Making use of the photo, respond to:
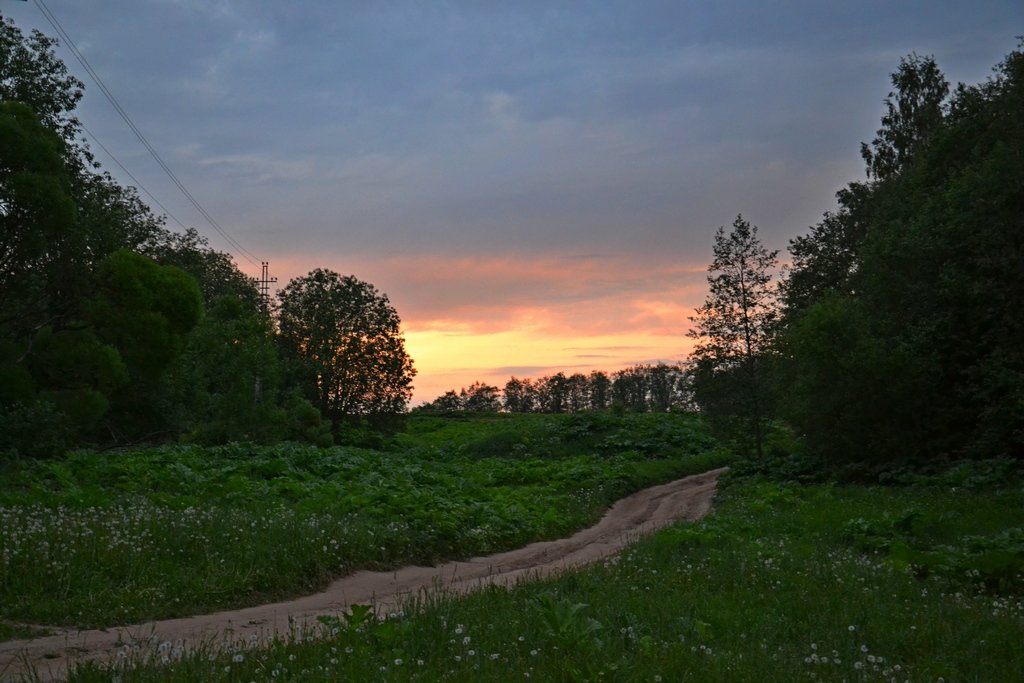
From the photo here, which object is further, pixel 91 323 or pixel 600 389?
pixel 600 389

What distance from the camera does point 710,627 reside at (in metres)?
8.00

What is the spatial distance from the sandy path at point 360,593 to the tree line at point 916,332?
6516mm

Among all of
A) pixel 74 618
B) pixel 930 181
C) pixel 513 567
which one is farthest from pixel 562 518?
pixel 930 181

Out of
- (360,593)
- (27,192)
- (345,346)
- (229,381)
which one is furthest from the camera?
(345,346)

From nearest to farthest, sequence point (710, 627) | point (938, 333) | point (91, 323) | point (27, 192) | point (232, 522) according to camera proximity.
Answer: point (710, 627) < point (232, 522) < point (938, 333) < point (27, 192) < point (91, 323)

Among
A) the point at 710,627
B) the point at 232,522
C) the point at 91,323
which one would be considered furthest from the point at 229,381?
the point at 710,627

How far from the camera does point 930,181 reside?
31.6m

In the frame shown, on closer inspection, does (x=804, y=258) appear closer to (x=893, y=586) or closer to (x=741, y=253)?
(x=741, y=253)

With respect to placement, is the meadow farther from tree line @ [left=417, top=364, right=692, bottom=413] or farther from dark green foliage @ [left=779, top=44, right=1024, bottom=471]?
tree line @ [left=417, top=364, right=692, bottom=413]

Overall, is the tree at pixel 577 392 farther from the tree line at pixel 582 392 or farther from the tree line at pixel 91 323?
the tree line at pixel 91 323

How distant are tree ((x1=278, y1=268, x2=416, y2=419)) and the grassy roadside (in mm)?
43152

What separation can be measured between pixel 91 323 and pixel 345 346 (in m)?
22.7

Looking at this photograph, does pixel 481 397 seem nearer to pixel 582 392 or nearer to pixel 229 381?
pixel 582 392

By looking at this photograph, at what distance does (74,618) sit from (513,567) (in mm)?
8015
